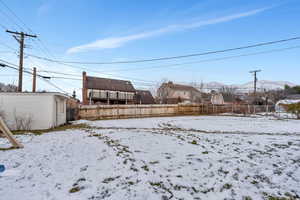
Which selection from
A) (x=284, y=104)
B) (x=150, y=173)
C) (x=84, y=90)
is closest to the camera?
(x=150, y=173)

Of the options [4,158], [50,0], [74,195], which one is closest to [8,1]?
[50,0]

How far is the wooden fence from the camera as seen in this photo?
16016mm

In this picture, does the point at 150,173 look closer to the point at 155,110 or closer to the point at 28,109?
the point at 28,109

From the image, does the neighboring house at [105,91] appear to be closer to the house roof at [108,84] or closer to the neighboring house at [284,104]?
the house roof at [108,84]

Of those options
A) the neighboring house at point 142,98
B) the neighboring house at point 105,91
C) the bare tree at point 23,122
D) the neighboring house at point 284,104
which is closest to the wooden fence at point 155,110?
the neighboring house at point 284,104

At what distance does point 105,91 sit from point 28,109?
2052 cm

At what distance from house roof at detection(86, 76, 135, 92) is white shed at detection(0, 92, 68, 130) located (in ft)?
62.7

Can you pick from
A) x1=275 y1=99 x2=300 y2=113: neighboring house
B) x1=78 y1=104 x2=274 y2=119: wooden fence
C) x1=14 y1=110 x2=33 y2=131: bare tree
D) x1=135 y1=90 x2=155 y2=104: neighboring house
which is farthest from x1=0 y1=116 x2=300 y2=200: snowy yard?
x1=135 y1=90 x2=155 y2=104: neighboring house

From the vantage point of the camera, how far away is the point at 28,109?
9586 millimetres

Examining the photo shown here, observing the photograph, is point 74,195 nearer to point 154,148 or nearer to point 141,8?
point 154,148

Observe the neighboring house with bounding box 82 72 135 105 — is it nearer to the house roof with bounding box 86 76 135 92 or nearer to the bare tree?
the house roof with bounding box 86 76 135 92

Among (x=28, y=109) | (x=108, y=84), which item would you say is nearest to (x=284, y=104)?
(x=28, y=109)

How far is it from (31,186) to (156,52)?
1655 centimetres

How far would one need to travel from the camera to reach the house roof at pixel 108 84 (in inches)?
1143
